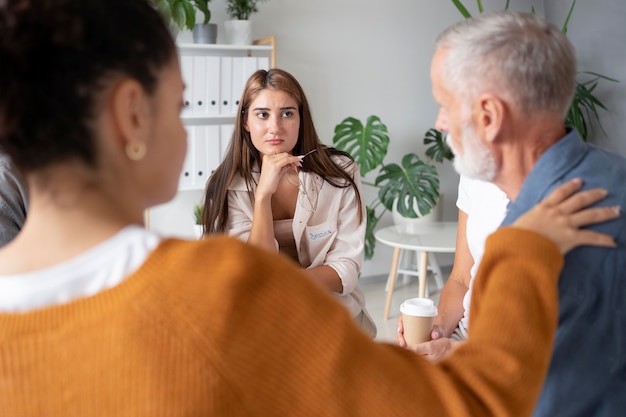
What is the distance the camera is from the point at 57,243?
81 cm

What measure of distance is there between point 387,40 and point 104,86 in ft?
15.9

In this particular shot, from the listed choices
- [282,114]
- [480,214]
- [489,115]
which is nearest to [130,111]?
[489,115]

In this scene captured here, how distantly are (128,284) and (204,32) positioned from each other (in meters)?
3.88

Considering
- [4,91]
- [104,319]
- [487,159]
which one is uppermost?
[4,91]

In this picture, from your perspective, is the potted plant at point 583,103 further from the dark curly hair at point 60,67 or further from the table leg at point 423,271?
the dark curly hair at point 60,67

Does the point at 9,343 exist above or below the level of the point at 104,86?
below

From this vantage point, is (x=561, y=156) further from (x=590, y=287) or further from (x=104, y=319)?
(x=104, y=319)

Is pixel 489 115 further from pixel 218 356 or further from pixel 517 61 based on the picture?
pixel 218 356

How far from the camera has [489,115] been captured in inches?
48.1

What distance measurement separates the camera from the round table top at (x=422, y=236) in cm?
436

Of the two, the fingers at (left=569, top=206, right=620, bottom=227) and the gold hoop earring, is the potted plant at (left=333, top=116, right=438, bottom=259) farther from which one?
the gold hoop earring

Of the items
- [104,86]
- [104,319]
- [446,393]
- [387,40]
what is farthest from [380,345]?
[387,40]

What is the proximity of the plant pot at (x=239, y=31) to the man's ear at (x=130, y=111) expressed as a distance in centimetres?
388

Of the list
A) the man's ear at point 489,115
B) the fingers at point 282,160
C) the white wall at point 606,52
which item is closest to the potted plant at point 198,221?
the fingers at point 282,160
